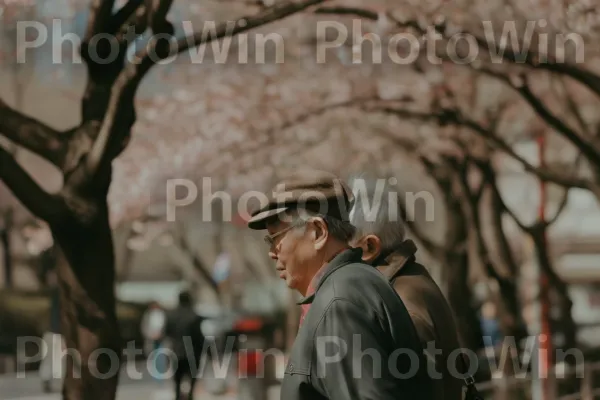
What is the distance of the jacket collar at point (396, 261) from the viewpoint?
411 centimetres

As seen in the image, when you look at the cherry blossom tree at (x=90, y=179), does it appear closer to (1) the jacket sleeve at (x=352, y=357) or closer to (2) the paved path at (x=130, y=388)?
(1) the jacket sleeve at (x=352, y=357)

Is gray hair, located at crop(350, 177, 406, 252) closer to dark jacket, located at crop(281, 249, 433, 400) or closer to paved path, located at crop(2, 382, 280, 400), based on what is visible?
dark jacket, located at crop(281, 249, 433, 400)

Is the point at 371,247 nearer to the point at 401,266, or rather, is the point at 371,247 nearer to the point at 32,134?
the point at 401,266

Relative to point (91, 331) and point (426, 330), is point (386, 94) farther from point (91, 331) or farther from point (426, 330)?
point (426, 330)

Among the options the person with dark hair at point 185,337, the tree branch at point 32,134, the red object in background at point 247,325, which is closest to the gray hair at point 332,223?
the tree branch at point 32,134

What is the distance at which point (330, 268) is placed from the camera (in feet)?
9.75

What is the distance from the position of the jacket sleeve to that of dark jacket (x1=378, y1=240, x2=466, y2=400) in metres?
1.02

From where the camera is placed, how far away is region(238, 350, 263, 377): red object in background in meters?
10.1

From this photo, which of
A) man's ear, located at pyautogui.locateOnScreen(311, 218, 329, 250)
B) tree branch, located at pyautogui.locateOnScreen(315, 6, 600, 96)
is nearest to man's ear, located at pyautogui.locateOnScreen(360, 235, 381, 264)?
man's ear, located at pyautogui.locateOnScreen(311, 218, 329, 250)

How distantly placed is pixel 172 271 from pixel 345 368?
50365mm

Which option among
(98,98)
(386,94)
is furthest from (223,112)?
(98,98)

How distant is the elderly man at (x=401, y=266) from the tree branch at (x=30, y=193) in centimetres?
238

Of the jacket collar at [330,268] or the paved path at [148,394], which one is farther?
the paved path at [148,394]

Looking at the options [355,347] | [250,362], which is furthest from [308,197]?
[250,362]
